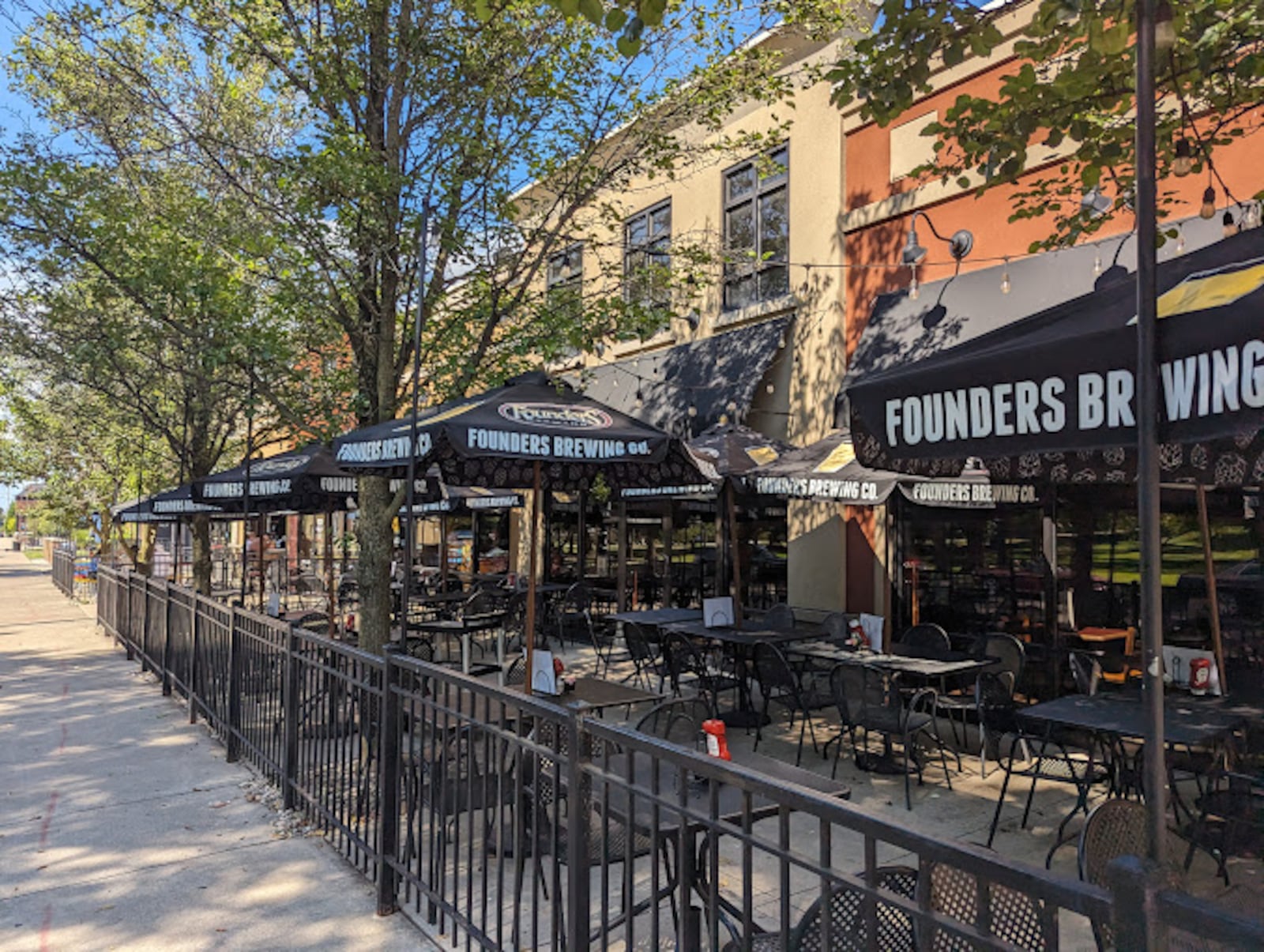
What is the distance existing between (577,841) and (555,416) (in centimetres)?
321

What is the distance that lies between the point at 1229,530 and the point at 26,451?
25.4 meters

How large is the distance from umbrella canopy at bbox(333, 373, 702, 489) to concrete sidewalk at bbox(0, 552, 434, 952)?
2.41 metres

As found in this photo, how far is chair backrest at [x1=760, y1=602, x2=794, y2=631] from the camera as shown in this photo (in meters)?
8.77

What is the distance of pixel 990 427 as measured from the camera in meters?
2.63

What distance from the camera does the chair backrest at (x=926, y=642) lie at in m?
7.56

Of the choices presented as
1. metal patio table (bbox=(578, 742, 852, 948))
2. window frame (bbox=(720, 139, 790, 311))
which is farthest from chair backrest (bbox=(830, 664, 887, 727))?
window frame (bbox=(720, 139, 790, 311))

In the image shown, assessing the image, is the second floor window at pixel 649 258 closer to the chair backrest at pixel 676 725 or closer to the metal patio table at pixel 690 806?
the chair backrest at pixel 676 725

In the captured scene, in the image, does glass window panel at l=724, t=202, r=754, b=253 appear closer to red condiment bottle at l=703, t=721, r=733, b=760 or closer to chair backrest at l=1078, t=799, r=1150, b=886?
red condiment bottle at l=703, t=721, r=733, b=760

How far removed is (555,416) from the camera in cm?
563

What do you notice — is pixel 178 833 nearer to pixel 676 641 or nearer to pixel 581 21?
pixel 676 641

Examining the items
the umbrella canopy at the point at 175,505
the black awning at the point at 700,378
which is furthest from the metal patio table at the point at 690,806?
the umbrella canopy at the point at 175,505

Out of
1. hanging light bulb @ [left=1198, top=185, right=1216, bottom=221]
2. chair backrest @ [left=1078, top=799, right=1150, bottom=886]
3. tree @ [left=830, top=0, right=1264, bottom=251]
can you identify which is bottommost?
chair backrest @ [left=1078, top=799, right=1150, bottom=886]

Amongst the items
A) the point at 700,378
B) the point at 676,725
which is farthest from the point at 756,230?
the point at 676,725

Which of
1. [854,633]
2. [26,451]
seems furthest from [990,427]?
[26,451]
